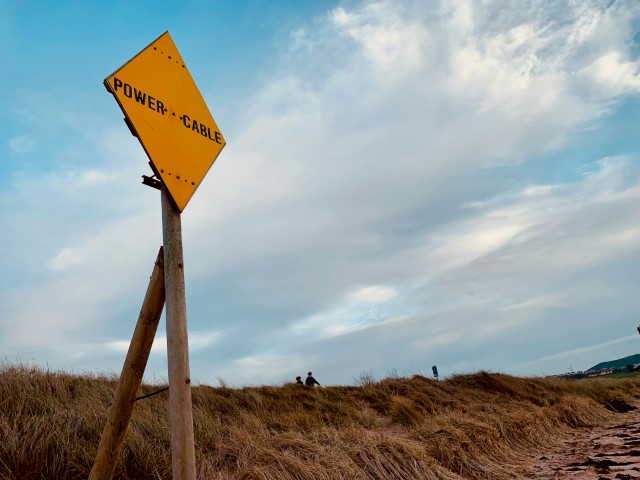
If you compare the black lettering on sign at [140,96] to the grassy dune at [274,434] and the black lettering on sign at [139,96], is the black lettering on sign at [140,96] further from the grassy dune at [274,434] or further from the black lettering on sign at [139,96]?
the grassy dune at [274,434]

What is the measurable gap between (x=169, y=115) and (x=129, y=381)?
59.1 inches

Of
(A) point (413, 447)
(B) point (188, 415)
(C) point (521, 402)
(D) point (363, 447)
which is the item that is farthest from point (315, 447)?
(C) point (521, 402)

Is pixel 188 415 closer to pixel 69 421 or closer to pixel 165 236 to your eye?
pixel 165 236

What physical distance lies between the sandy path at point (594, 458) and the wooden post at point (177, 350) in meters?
5.08

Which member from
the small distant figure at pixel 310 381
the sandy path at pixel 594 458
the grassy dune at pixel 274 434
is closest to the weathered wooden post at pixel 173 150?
the grassy dune at pixel 274 434

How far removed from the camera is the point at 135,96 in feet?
8.09

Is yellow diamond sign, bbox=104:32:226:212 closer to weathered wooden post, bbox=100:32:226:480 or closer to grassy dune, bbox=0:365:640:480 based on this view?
weathered wooden post, bbox=100:32:226:480

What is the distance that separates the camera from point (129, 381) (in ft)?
8.16

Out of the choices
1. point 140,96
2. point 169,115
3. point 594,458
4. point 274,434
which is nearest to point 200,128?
point 169,115

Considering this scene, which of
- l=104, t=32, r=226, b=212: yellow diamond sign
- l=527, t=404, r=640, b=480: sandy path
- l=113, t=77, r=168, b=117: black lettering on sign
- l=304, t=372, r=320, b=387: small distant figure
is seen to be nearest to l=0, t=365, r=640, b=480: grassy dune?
l=527, t=404, r=640, b=480: sandy path

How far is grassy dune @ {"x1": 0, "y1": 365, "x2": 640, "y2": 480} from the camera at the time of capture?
14.8ft

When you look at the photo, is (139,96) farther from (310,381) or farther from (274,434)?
(310,381)

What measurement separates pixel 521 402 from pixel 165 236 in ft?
39.4

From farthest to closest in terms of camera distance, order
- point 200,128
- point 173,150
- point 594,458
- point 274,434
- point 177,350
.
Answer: point 274,434 < point 594,458 < point 200,128 < point 173,150 < point 177,350
